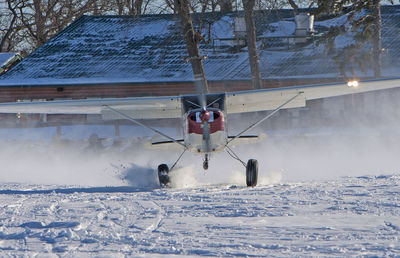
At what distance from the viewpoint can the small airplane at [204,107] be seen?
1078 centimetres

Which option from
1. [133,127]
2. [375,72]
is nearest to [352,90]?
[375,72]

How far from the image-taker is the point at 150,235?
6258 millimetres

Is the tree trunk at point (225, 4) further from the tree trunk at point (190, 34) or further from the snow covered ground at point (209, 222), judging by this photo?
the snow covered ground at point (209, 222)

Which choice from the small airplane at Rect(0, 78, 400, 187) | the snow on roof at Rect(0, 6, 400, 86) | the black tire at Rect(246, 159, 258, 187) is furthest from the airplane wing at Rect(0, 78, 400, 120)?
the snow on roof at Rect(0, 6, 400, 86)

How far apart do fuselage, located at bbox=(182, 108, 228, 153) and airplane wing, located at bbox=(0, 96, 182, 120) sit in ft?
3.37

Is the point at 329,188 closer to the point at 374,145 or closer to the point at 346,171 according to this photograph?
the point at 346,171

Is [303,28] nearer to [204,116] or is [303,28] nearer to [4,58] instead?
[4,58]

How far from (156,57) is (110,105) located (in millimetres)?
14555

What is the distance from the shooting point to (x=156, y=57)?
2622 centimetres

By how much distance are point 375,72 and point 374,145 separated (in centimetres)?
400

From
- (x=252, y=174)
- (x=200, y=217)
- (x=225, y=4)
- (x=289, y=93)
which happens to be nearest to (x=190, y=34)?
(x=225, y=4)

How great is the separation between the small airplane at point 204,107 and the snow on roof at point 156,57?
33.6 feet

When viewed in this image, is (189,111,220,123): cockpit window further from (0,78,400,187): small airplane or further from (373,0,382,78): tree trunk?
(373,0,382,78): tree trunk

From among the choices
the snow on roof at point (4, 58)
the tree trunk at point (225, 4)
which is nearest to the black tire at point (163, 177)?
the tree trunk at point (225, 4)
